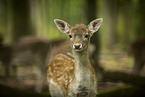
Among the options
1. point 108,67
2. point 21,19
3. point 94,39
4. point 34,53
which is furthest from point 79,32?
point 34,53

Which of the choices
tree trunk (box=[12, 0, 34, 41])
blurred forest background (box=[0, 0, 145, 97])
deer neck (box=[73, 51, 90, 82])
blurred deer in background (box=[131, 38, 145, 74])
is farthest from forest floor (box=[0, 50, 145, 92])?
deer neck (box=[73, 51, 90, 82])

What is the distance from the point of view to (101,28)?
2789 millimetres

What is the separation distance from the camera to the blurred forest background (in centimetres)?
250

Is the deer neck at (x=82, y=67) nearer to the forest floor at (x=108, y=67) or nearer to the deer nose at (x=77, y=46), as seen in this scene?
the deer nose at (x=77, y=46)

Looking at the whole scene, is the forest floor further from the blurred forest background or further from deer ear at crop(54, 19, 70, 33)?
deer ear at crop(54, 19, 70, 33)

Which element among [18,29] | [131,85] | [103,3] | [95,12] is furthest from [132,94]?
[18,29]

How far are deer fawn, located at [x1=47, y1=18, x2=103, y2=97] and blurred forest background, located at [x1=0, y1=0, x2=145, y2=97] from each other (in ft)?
1.69

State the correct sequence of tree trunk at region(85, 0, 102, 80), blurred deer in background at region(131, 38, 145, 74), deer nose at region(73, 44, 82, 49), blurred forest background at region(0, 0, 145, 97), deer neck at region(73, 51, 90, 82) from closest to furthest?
deer nose at region(73, 44, 82, 49), deer neck at region(73, 51, 90, 82), tree trunk at region(85, 0, 102, 80), blurred forest background at region(0, 0, 145, 97), blurred deer in background at region(131, 38, 145, 74)

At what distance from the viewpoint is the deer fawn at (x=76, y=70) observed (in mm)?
1450

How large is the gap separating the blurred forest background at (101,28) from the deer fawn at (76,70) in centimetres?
52

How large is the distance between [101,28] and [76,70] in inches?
49.8

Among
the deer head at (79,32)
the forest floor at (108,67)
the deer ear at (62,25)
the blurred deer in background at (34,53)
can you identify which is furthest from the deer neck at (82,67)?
the blurred deer in background at (34,53)

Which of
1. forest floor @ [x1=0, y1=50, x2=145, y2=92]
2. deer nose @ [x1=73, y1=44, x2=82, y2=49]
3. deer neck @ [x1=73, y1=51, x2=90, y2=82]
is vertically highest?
deer nose @ [x1=73, y1=44, x2=82, y2=49]

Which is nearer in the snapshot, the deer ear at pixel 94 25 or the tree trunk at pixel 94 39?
the deer ear at pixel 94 25
